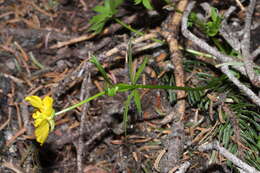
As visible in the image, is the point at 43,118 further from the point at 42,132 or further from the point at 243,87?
the point at 243,87

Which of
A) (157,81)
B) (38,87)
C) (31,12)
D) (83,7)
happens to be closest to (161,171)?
(157,81)

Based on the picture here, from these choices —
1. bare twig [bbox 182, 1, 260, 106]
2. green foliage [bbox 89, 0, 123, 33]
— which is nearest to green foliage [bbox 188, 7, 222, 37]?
bare twig [bbox 182, 1, 260, 106]

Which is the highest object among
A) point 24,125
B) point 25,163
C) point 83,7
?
point 83,7

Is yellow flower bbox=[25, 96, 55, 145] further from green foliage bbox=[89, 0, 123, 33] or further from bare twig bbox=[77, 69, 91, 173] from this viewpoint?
green foliage bbox=[89, 0, 123, 33]

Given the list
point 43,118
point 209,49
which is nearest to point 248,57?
point 209,49

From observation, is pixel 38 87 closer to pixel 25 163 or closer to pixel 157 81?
pixel 25 163

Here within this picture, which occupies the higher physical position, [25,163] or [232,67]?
[232,67]
